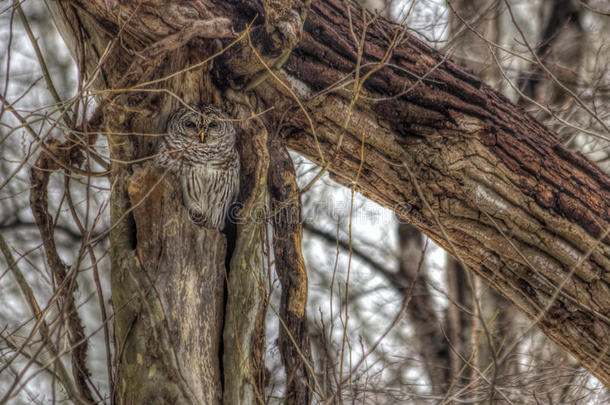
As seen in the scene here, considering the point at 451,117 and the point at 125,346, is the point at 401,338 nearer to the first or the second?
the point at 451,117

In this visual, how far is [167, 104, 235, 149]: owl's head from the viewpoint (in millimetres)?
2904

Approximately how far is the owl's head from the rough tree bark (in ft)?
0.31

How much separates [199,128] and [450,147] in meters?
1.50

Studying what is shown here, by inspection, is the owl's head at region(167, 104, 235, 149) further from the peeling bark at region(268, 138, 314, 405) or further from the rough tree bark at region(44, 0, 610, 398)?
the peeling bark at region(268, 138, 314, 405)

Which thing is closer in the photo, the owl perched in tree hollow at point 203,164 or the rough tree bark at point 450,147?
the rough tree bark at point 450,147

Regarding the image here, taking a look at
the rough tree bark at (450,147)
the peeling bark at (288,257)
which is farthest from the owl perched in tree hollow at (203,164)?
the peeling bark at (288,257)

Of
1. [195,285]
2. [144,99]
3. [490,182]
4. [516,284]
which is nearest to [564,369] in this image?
[516,284]

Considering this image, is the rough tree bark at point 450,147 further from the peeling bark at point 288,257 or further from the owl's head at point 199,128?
the peeling bark at point 288,257

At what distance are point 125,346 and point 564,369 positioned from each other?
298 centimetres

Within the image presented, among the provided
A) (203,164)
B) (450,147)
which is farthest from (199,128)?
(450,147)

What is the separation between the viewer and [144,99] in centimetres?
265

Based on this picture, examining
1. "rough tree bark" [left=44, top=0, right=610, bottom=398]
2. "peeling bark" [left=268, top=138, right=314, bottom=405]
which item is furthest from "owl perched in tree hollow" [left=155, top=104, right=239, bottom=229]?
"peeling bark" [left=268, top=138, right=314, bottom=405]

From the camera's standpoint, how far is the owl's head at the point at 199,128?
290 cm

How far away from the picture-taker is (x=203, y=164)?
306cm
